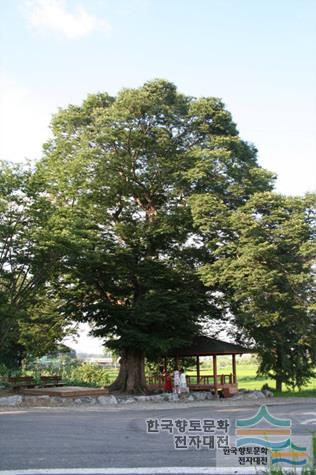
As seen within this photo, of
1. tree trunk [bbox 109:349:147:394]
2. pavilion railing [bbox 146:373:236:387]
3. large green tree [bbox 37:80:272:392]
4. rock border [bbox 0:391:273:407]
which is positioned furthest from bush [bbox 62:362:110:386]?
rock border [bbox 0:391:273:407]

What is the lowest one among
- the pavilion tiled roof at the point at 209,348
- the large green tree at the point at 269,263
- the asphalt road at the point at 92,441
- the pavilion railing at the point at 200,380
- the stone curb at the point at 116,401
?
the stone curb at the point at 116,401

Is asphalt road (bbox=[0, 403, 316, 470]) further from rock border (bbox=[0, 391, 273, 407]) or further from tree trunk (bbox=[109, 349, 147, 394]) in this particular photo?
tree trunk (bbox=[109, 349, 147, 394])

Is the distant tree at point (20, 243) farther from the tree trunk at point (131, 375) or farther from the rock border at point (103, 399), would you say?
the tree trunk at point (131, 375)

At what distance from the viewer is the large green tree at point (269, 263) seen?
82.9ft

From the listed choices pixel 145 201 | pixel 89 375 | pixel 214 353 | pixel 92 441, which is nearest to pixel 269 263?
pixel 214 353

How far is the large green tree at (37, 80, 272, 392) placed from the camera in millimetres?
28219

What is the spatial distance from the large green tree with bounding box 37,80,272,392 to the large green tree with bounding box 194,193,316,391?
2227 mm

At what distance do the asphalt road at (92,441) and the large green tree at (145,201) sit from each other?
33.8 feet

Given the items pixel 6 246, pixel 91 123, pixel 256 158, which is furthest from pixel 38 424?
pixel 256 158

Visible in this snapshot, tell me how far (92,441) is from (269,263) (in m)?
16.5

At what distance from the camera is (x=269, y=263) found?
85.9 ft

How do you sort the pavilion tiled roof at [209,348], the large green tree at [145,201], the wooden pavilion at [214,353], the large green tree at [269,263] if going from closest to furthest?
the large green tree at [269,263] < the large green tree at [145,201] < the wooden pavilion at [214,353] < the pavilion tiled roof at [209,348]

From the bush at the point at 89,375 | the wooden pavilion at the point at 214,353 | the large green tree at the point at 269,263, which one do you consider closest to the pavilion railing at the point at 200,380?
the wooden pavilion at the point at 214,353

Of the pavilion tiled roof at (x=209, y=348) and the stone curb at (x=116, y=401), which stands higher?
the pavilion tiled roof at (x=209, y=348)
